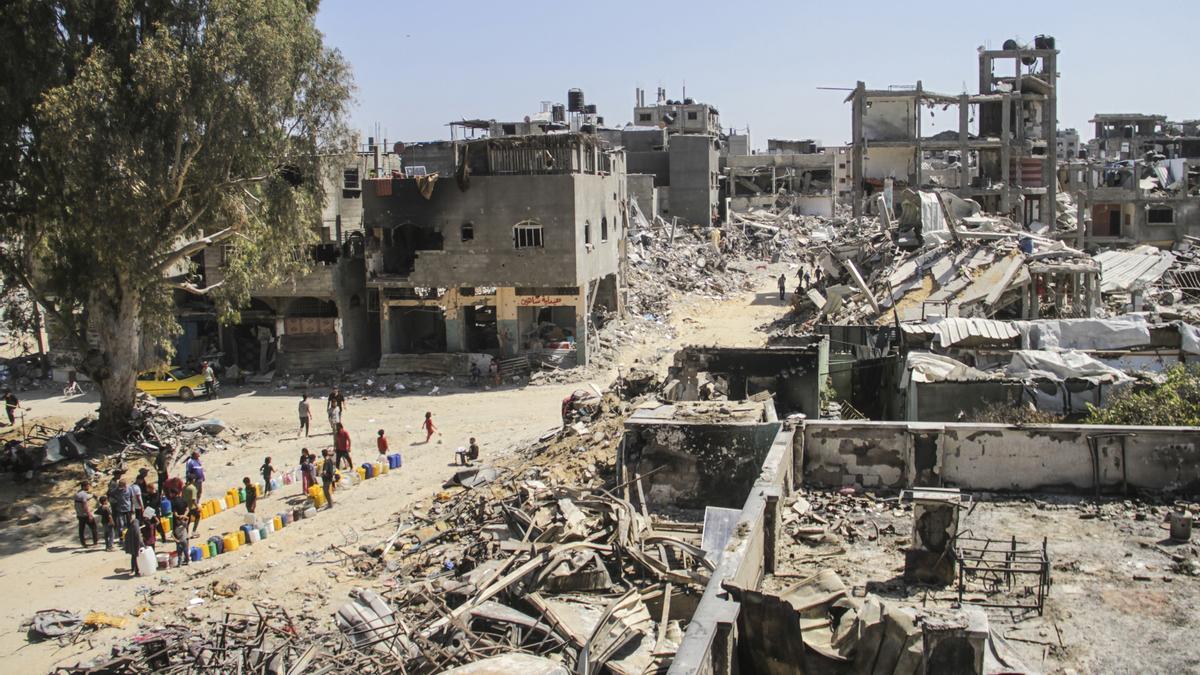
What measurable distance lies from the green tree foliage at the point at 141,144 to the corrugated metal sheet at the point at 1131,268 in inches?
828

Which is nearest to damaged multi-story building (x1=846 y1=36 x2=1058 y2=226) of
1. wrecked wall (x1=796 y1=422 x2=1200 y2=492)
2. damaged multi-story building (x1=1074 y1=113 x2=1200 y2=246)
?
damaged multi-story building (x1=1074 y1=113 x2=1200 y2=246)

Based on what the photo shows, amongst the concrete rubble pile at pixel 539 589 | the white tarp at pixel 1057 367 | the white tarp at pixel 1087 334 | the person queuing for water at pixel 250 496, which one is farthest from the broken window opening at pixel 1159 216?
the person queuing for water at pixel 250 496

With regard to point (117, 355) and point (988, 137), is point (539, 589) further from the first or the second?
point (988, 137)

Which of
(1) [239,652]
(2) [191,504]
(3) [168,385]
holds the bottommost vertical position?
(1) [239,652]

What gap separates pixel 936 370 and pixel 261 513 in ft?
37.4

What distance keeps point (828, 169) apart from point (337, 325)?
51.8 m

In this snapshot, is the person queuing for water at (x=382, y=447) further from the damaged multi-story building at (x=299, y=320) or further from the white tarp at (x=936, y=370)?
the white tarp at (x=936, y=370)

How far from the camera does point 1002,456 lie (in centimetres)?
1116

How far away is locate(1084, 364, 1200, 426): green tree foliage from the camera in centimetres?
1232

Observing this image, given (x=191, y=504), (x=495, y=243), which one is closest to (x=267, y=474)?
(x=191, y=504)

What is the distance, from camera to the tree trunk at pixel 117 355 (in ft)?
66.4

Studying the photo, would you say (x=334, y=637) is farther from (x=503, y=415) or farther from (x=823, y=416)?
(x=503, y=415)

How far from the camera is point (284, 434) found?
75.2ft

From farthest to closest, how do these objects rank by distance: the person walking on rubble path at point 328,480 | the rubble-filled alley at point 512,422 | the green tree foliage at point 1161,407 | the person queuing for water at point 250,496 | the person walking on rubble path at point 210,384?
the person walking on rubble path at point 210,384 < the person walking on rubble path at point 328,480 < the person queuing for water at point 250,496 < the green tree foliage at point 1161,407 < the rubble-filled alley at point 512,422
